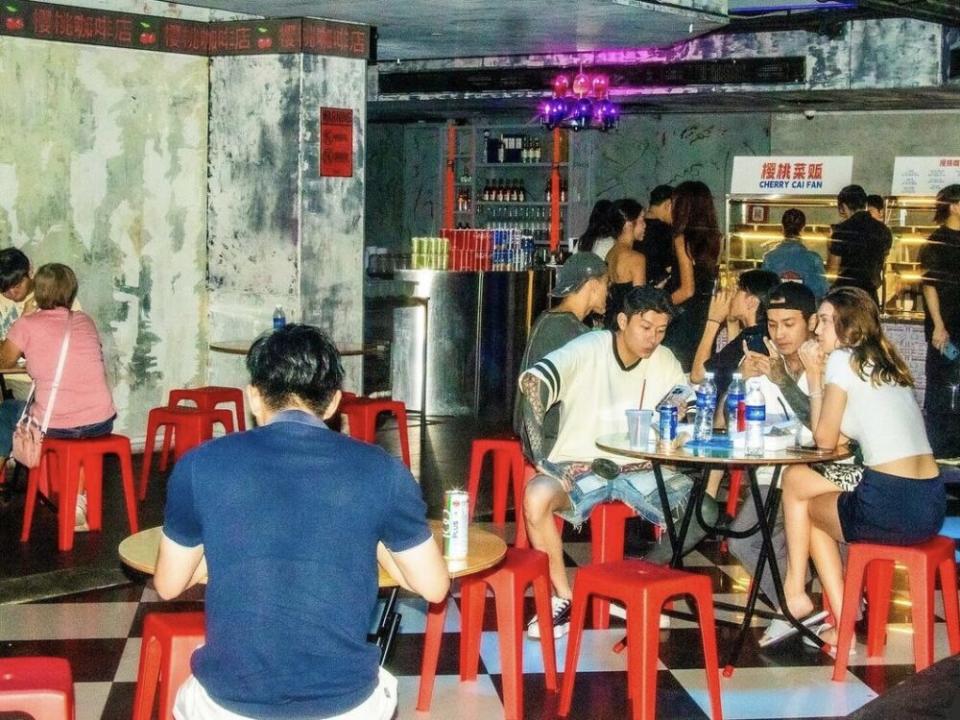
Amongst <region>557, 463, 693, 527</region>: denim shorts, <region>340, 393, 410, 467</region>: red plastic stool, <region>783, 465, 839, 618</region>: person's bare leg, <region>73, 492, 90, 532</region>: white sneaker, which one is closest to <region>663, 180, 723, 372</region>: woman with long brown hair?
<region>340, 393, 410, 467</region>: red plastic stool

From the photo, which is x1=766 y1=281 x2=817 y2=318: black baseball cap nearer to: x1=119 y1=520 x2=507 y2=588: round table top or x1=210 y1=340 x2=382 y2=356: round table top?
x1=119 y1=520 x2=507 y2=588: round table top

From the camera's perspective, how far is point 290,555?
2.77 metres

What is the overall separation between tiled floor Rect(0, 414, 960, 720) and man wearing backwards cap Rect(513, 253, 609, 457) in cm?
100

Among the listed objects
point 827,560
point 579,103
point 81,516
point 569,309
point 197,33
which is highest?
point 197,33

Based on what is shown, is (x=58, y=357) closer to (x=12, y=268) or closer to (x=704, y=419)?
(x=12, y=268)

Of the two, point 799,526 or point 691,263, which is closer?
point 799,526

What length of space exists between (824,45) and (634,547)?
20.0 feet

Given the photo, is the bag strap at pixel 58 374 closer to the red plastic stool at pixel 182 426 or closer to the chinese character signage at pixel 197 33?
the red plastic stool at pixel 182 426

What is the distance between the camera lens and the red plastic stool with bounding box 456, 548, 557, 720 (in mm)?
4383

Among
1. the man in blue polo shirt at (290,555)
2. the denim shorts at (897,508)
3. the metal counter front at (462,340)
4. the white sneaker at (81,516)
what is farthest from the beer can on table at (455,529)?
the metal counter front at (462,340)

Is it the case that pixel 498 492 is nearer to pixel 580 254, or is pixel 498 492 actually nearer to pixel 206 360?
pixel 580 254

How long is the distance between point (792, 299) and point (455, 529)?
225 centimetres

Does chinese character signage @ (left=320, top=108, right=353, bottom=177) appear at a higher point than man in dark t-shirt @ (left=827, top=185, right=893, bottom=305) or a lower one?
higher

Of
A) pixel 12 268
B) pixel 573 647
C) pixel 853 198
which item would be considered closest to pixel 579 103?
pixel 853 198
